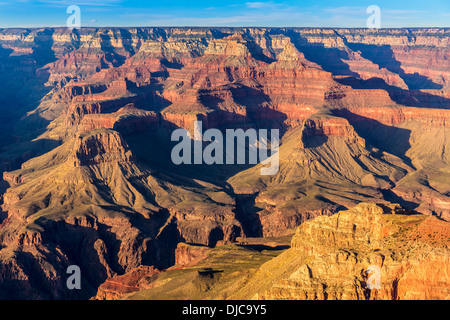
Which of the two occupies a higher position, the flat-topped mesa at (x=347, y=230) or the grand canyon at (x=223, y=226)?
the flat-topped mesa at (x=347, y=230)

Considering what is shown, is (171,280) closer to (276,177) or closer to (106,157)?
(106,157)

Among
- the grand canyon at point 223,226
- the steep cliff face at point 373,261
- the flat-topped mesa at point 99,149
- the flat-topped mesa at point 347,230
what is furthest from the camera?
the flat-topped mesa at point 99,149

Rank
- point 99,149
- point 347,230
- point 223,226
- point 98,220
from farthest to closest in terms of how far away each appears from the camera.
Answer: point 99,149 → point 223,226 → point 98,220 → point 347,230

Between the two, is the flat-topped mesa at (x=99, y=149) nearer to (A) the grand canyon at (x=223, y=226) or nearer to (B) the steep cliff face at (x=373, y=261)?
(A) the grand canyon at (x=223, y=226)

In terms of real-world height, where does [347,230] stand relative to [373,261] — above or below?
above

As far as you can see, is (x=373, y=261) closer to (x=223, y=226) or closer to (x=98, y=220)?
(x=223, y=226)

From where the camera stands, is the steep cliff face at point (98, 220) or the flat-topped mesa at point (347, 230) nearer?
the flat-topped mesa at point (347, 230)

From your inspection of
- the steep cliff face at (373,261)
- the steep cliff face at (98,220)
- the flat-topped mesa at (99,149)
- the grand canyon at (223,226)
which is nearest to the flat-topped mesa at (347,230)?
the steep cliff face at (373,261)

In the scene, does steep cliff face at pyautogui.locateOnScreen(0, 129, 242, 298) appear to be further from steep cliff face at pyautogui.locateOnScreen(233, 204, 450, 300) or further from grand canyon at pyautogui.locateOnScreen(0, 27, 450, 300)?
steep cliff face at pyautogui.locateOnScreen(233, 204, 450, 300)

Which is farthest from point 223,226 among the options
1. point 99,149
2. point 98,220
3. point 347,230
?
point 347,230
